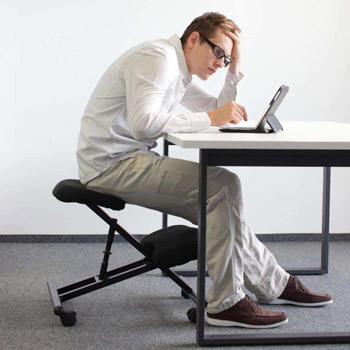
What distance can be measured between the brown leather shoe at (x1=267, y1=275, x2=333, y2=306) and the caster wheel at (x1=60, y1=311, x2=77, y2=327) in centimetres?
80

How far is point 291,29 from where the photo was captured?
4.24 meters

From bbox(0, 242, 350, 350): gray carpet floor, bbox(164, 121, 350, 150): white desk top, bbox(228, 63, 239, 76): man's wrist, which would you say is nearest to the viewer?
bbox(164, 121, 350, 150): white desk top

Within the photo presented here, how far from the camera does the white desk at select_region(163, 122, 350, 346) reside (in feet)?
7.75

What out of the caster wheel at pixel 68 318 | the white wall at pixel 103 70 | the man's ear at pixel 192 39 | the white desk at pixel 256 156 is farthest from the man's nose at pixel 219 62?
the white wall at pixel 103 70

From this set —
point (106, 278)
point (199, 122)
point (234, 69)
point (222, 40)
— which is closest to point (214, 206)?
point (199, 122)

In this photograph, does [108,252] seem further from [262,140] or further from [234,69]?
[234,69]

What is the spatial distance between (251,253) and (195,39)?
0.83 meters

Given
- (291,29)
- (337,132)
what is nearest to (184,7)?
(291,29)

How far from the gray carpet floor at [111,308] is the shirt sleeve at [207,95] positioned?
2.60 feet

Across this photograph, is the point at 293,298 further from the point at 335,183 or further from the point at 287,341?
the point at 335,183

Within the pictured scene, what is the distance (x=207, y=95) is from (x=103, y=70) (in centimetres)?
97

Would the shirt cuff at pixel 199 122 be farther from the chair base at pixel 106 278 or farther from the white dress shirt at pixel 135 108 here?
the chair base at pixel 106 278

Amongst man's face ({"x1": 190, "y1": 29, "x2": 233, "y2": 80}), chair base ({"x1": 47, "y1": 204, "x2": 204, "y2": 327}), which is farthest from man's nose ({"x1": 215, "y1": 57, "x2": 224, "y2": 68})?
chair base ({"x1": 47, "y1": 204, "x2": 204, "y2": 327})

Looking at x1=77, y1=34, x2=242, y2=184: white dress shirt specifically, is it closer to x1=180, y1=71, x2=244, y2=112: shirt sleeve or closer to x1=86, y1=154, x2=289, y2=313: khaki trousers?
x1=86, y1=154, x2=289, y2=313: khaki trousers
